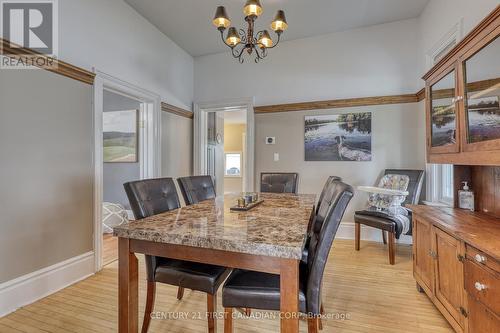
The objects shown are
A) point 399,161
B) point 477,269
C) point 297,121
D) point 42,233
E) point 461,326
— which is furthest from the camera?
point 297,121

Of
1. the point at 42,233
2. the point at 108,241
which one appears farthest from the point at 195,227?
the point at 108,241

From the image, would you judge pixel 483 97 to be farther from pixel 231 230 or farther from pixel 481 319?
pixel 231 230

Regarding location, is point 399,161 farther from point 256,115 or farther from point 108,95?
point 108,95

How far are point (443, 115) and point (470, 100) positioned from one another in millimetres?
392

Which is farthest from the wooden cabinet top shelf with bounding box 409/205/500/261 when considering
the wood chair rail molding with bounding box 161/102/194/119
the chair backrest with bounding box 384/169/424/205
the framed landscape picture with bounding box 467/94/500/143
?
the wood chair rail molding with bounding box 161/102/194/119

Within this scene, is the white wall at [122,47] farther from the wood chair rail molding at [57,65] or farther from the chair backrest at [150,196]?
the chair backrest at [150,196]

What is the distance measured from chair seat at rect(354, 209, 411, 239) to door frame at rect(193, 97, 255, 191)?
1711mm

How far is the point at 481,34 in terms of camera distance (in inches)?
59.2

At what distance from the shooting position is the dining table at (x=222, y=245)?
0.99m

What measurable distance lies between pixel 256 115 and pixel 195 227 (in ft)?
10.2

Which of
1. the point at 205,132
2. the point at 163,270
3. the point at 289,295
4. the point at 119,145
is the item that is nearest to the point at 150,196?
the point at 163,270

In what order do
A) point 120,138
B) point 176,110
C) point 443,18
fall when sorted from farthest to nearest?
point 120,138 → point 176,110 → point 443,18

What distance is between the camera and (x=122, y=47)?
2.97 meters

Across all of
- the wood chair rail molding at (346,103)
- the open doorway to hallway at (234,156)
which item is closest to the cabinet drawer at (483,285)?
the wood chair rail molding at (346,103)
